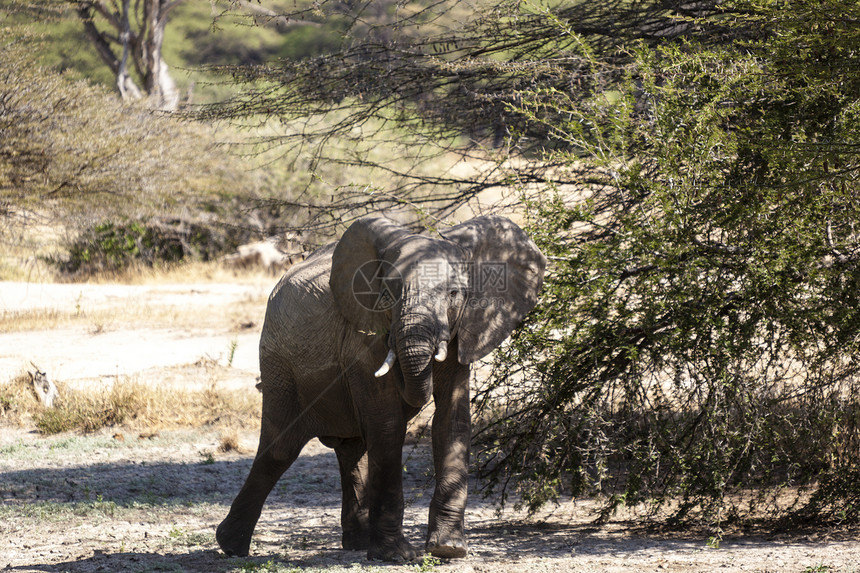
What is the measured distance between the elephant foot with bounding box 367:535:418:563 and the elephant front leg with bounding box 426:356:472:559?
205 mm

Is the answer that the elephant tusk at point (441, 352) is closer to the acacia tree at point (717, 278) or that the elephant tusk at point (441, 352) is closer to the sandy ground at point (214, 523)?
the sandy ground at point (214, 523)

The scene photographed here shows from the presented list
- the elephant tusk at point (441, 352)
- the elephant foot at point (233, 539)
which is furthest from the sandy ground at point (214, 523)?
the elephant tusk at point (441, 352)

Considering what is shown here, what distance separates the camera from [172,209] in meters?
21.1

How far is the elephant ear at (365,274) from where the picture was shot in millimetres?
5332

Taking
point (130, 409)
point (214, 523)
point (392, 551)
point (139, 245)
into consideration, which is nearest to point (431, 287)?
point (392, 551)

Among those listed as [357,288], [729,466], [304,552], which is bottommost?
[304,552]

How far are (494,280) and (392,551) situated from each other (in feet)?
5.50

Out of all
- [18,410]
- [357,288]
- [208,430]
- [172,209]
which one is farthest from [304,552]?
[172,209]

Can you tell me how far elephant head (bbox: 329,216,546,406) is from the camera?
4.86 metres

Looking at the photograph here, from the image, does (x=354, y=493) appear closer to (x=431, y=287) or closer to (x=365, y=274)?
(x=365, y=274)

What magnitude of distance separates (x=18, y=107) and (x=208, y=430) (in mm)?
8240

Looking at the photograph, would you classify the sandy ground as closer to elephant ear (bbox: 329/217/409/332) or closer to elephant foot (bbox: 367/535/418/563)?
elephant foot (bbox: 367/535/418/563)

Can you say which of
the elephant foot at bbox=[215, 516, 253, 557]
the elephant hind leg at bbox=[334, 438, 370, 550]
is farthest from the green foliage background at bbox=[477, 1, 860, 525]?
the elephant foot at bbox=[215, 516, 253, 557]

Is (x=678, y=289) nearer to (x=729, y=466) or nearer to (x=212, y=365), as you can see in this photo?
(x=729, y=466)
